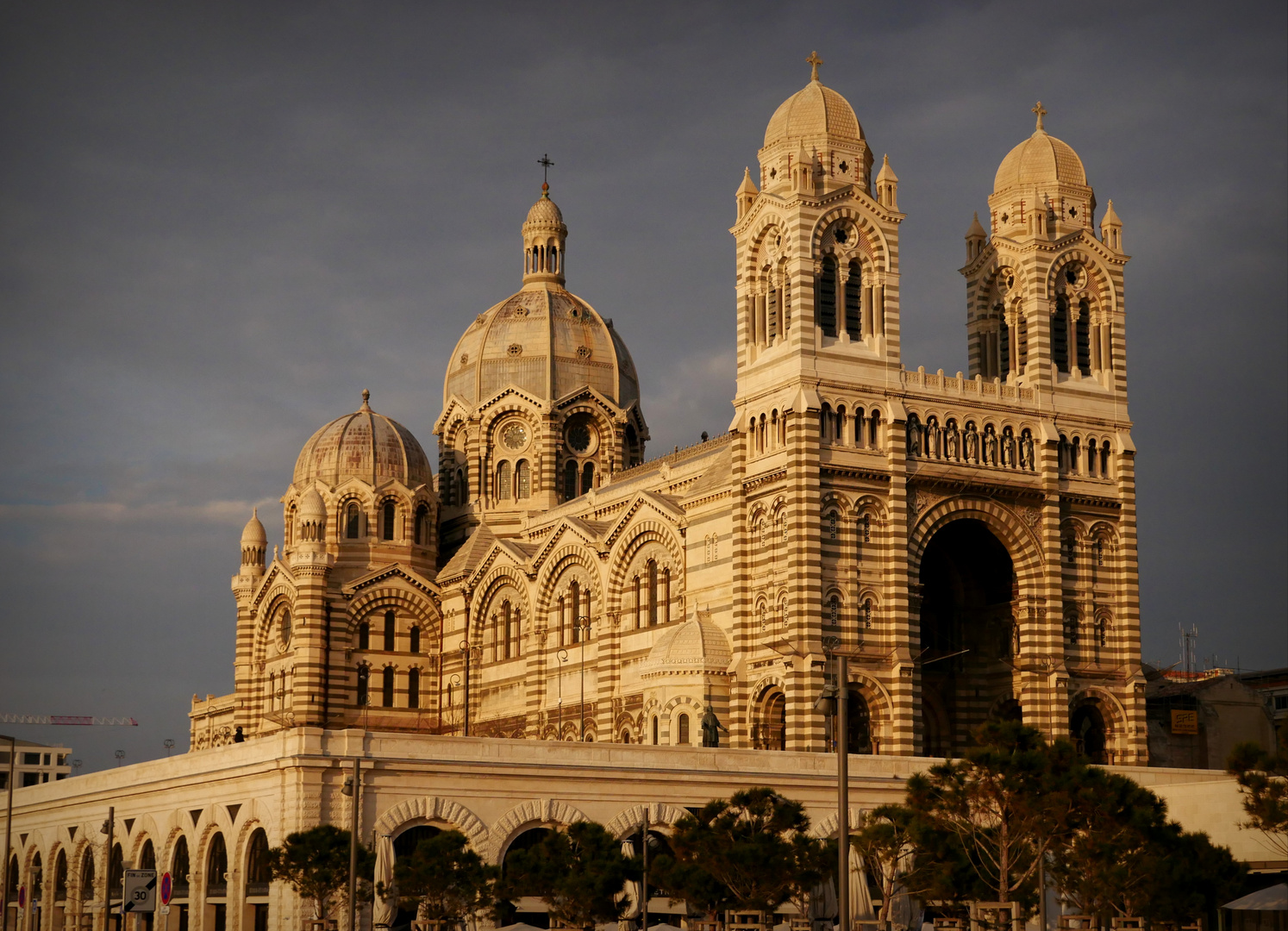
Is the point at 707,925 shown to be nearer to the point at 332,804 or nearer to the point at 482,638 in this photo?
the point at 332,804

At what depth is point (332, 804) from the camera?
55031 mm

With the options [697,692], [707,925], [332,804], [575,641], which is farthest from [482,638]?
[707,925]

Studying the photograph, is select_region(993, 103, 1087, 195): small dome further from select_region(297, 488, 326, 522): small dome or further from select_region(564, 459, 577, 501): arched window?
select_region(297, 488, 326, 522): small dome

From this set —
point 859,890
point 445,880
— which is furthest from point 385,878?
point 859,890

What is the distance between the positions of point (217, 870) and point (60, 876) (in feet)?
47.6

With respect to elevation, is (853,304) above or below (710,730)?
above

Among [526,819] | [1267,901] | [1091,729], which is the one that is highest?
[1091,729]

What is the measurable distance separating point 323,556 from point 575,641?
574 inches

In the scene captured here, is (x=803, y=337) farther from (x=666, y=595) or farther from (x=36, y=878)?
(x=36, y=878)

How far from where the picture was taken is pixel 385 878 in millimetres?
51688

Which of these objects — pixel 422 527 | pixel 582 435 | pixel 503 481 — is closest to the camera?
pixel 422 527

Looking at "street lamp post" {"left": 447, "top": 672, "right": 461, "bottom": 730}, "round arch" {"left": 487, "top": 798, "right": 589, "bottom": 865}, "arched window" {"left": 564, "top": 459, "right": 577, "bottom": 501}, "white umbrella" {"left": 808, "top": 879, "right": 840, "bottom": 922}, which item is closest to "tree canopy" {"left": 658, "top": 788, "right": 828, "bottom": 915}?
"white umbrella" {"left": 808, "top": 879, "right": 840, "bottom": 922}

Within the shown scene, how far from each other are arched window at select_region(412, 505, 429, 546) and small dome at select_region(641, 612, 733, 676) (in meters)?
25.1

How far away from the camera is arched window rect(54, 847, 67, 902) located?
71625mm
